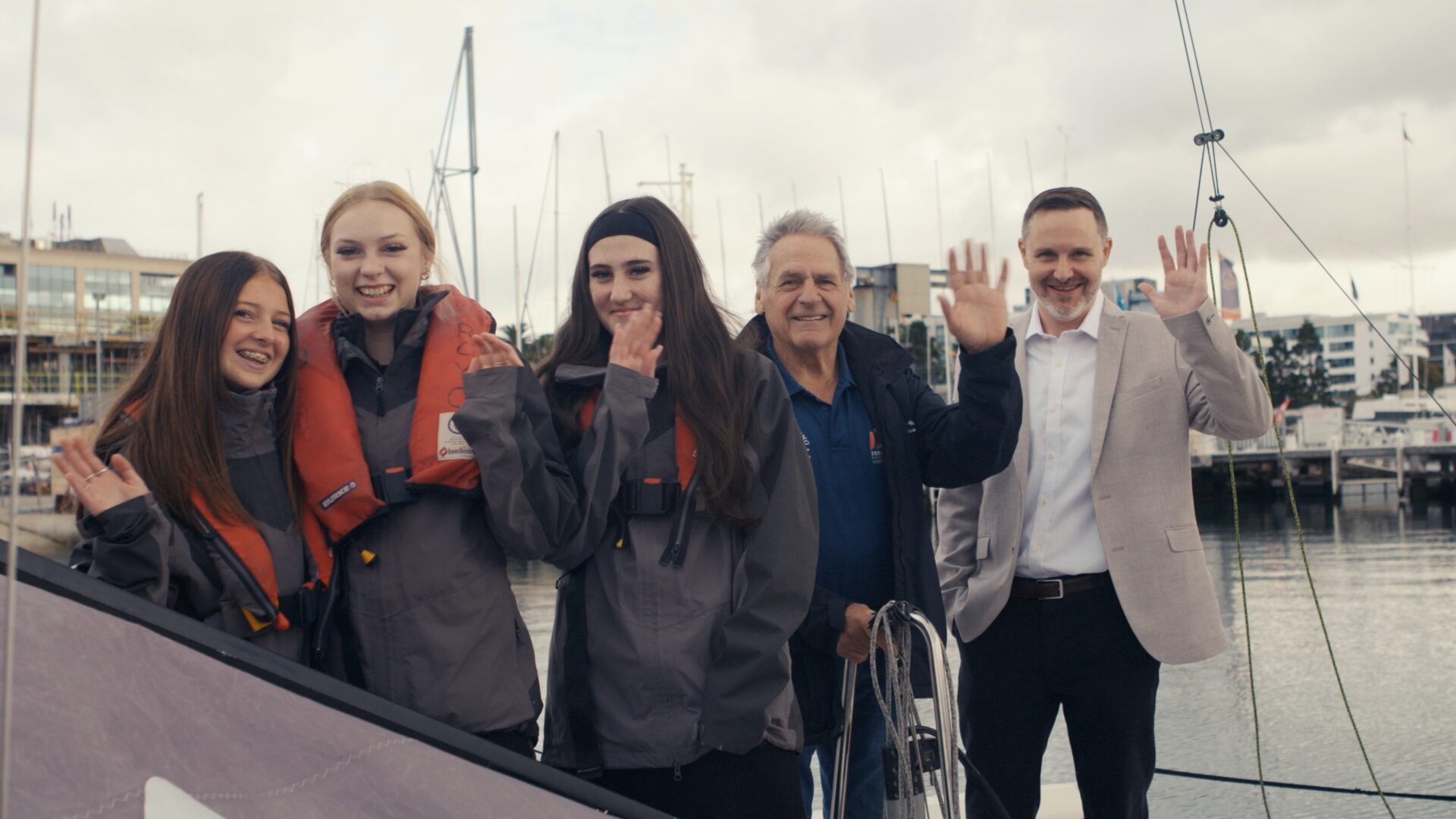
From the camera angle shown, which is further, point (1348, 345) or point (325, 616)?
point (1348, 345)

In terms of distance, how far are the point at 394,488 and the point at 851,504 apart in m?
1.47

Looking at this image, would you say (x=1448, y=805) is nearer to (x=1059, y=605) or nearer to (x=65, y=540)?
(x=1059, y=605)

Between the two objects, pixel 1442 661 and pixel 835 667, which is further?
pixel 1442 661

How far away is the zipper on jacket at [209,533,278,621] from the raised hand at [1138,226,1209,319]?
2598 mm

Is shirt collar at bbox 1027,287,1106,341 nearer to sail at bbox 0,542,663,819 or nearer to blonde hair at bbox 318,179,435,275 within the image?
blonde hair at bbox 318,179,435,275

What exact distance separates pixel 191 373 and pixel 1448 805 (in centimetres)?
628

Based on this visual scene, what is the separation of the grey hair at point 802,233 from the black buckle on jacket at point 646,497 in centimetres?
122

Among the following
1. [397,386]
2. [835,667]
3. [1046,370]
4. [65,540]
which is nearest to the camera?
[397,386]

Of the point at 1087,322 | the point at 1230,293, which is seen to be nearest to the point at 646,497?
the point at 1087,322

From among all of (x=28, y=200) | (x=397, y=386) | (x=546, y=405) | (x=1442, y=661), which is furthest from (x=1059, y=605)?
(x=1442, y=661)

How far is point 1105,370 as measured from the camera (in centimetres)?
363

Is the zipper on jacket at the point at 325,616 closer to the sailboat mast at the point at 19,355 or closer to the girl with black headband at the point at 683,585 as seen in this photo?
the girl with black headband at the point at 683,585

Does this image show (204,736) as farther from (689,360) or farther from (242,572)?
(689,360)

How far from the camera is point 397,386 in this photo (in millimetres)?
2812
